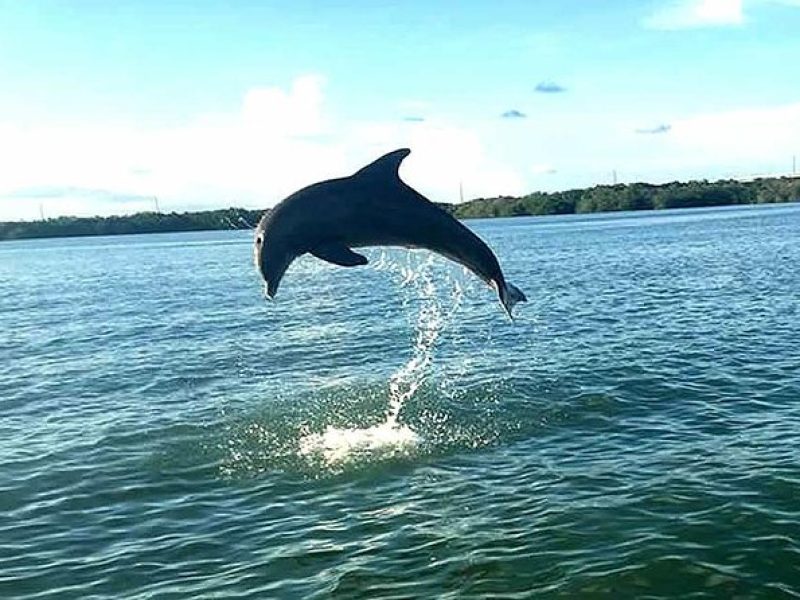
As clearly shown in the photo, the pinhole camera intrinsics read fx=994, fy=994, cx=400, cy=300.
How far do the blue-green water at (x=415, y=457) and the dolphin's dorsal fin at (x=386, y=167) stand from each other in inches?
220

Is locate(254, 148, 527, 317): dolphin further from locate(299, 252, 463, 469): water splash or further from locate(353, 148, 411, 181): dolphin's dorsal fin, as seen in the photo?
locate(299, 252, 463, 469): water splash

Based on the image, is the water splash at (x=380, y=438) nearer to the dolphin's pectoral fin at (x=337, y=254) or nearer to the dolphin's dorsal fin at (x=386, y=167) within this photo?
the dolphin's dorsal fin at (x=386, y=167)

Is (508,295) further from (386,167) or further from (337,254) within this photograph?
(337,254)

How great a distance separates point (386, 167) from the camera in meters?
13.4

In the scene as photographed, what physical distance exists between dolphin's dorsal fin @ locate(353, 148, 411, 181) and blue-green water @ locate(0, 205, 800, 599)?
5.59m

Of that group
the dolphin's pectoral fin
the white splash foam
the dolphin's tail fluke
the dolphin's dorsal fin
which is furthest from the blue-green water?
the dolphin's dorsal fin

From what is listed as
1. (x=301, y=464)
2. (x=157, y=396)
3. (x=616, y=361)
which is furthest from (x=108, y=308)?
(x=301, y=464)

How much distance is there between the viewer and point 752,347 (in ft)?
98.2

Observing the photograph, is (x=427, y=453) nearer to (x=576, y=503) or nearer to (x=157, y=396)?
(x=576, y=503)

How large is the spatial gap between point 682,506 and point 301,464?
294 inches

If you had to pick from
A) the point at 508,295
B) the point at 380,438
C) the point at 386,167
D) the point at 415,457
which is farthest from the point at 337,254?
the point at 380,438

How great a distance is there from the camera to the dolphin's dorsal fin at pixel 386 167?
43.5ft

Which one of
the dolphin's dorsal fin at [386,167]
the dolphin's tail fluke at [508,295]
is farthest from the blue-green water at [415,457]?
the dolphin's dorsal fin at [386,167]

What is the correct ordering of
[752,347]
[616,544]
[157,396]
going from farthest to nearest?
[752,347]
[157,396]
[616,544]
